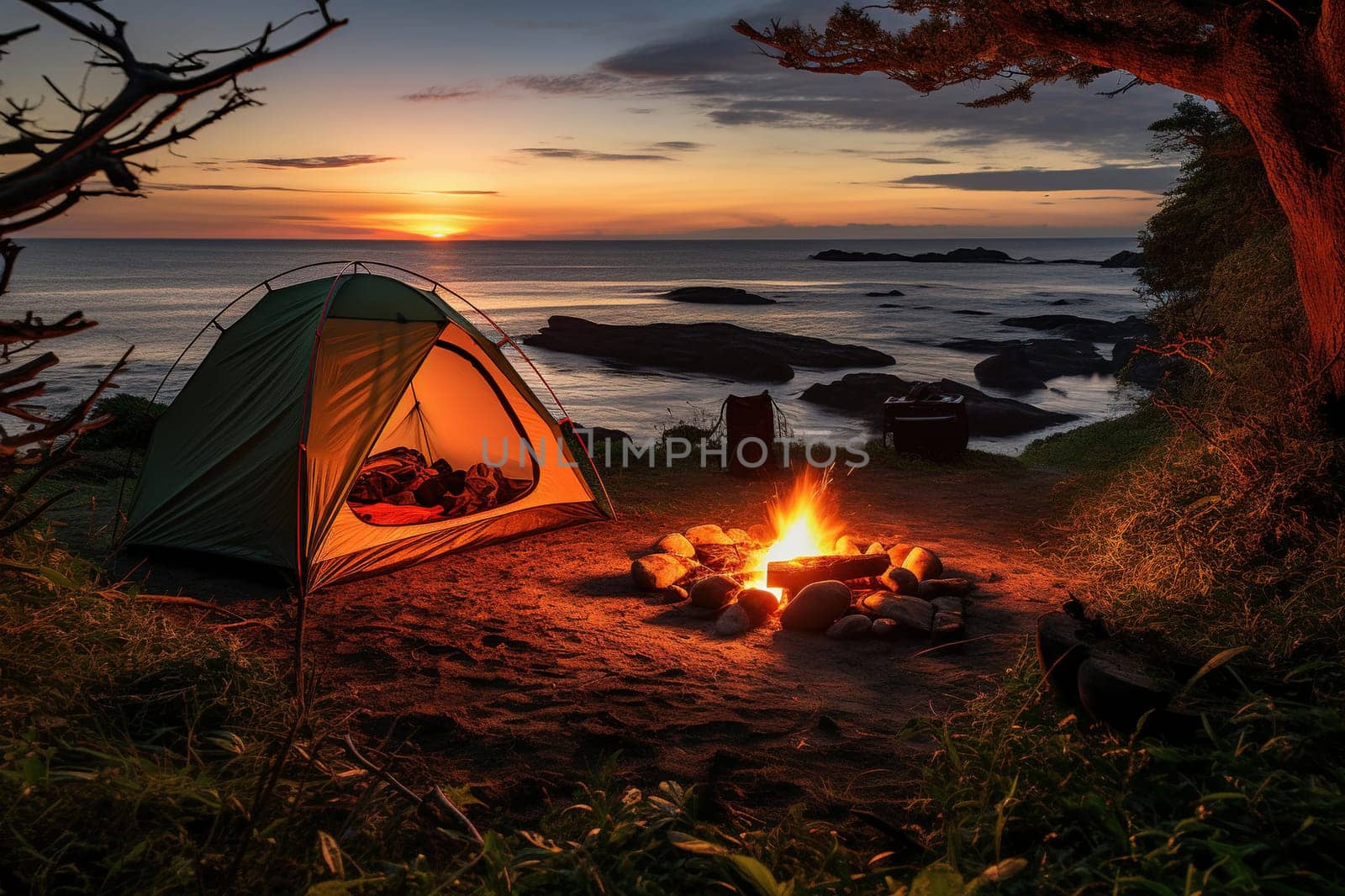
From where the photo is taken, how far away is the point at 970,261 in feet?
541

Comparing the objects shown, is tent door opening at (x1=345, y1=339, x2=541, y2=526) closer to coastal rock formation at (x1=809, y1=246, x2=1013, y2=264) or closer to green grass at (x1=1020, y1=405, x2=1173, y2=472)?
green grass at (x1=1020, y1=405, x2=1173, y2=472)

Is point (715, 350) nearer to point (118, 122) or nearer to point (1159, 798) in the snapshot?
point (1159, 798)

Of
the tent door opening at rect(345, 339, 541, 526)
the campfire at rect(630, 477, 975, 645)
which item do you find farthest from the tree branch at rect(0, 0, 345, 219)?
the tent door opening at rect(345, 339, 541, 526)

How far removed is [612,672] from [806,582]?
1.78 meters

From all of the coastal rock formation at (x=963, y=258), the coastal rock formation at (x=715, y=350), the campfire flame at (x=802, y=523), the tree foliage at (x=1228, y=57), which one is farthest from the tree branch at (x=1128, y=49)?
the coastal rock formation at (x=963, y=258)

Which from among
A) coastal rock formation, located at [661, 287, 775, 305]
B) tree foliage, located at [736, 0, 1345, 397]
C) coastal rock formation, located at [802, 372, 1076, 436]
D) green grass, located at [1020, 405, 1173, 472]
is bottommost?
coastal rock formation, located at [802, 372, 1076, 436]

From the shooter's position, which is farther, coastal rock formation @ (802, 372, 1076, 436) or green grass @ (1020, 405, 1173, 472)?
coastal rock formation @ (802, 372, 1076, 436)

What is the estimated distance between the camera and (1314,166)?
571 cm

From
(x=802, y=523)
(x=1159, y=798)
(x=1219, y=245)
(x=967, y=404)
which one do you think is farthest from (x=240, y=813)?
(x=967, y=404)

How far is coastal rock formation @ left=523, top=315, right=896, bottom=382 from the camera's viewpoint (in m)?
33.0

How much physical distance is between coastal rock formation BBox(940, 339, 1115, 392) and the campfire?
81.0ft

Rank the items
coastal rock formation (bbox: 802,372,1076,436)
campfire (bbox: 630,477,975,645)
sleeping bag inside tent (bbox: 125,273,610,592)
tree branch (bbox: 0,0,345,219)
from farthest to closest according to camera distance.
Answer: coastal rock formation (bbox: 802,372,1076,436)
sleeping bag inside tent (bbox: 125,273,610,592)
campfire (bbox: 630,477,975,645)
tree branch (bbox: 0,0,345,219)

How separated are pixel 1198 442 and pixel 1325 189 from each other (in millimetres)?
2022

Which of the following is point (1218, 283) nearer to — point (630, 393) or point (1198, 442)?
point (1198, 442)
